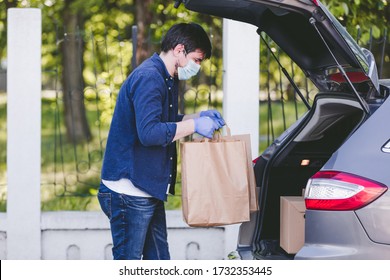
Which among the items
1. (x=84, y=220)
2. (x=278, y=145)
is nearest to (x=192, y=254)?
(x=84, y=220)

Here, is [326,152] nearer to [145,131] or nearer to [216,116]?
[216,116]

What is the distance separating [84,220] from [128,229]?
2.21 m

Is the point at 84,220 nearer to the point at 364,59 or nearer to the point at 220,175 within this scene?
the point at 220,175

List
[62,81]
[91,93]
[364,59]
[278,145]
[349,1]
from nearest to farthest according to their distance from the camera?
[364,59] < [278,145] < [349,1] < [91,93] < [62,81]

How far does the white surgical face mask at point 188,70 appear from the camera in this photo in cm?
459

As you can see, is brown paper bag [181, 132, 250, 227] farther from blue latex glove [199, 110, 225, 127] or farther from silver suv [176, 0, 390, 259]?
silver suv [176, 0, 390, 259]

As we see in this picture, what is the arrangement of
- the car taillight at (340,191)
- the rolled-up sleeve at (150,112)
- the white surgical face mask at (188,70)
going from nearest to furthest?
the car taillight at (340,191), the rolled-up sleeve at (150,112), the white surgical face mask at (188,70)

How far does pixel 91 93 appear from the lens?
28.7 feet

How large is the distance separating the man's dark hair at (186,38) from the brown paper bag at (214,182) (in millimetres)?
524

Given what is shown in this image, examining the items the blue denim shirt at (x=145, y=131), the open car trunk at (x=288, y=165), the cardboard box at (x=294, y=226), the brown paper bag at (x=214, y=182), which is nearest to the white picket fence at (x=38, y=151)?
the open car trunk at (x=288, y=165)

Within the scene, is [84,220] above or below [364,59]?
below

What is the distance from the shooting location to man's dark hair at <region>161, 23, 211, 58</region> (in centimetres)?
454

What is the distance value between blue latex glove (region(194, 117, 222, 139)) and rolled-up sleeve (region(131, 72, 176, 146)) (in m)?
0.13

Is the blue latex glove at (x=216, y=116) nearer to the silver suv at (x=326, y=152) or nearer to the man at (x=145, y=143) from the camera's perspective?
the man at (x=145, y=143)
